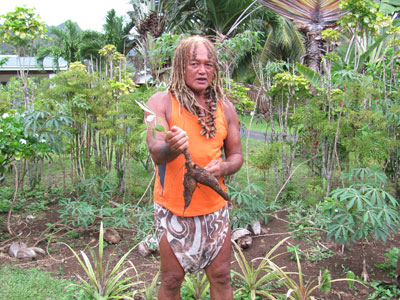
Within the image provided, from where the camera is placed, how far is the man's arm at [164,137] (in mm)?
1342

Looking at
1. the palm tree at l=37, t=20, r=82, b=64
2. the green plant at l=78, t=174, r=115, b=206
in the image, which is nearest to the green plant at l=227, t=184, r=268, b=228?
the green plant at l=78, t=174, r=115, b=206

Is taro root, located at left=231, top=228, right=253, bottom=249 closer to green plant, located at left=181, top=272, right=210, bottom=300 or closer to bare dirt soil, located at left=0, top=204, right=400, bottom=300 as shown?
bare dirt soil, located at left=0, top=204, right=400, bottom=300

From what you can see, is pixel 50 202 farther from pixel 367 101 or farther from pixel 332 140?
pixel 367 101

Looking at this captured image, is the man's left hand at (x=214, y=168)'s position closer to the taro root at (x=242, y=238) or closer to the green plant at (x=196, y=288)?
the green plant at (x=196, y=288)

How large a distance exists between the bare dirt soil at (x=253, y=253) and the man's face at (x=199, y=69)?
1713mm

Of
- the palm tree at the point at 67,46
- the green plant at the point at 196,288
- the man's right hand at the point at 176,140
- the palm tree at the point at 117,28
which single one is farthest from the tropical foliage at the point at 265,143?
the palm tree at the point at 117,28

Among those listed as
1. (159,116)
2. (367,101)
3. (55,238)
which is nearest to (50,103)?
(55,238)

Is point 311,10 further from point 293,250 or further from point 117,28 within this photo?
point 117,28

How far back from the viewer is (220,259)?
1.70 meters

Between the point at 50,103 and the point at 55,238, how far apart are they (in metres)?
1.78

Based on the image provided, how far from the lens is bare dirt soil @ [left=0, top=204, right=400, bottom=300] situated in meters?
2.84

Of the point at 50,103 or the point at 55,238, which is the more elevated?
the point at 50,103

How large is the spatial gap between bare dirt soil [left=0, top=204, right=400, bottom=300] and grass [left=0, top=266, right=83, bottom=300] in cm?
13

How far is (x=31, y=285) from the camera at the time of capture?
2670 millimetres
